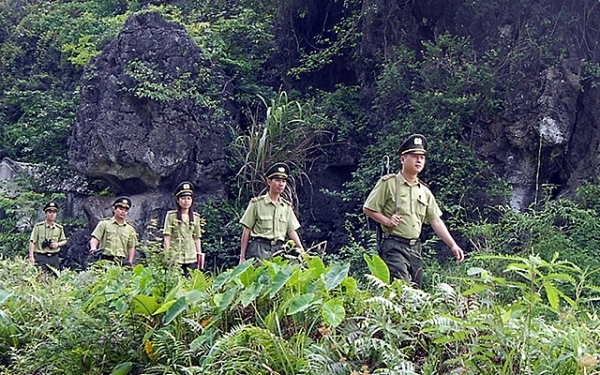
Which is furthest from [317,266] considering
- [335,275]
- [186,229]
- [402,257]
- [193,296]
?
[186,229]

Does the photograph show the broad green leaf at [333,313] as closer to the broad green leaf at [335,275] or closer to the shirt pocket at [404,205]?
the broad green leaf at [335,275]

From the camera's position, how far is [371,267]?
350cm

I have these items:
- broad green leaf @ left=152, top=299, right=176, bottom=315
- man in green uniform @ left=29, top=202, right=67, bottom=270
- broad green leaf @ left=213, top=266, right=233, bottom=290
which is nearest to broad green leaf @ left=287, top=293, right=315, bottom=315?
broad green leaf @ left=213, top=266, right=233, bottom=290

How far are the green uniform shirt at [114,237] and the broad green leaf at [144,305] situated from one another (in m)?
4.74

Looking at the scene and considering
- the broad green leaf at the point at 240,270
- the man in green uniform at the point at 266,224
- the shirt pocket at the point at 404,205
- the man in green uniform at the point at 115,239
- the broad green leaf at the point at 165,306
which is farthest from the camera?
the man in green uniform at the point at 115,239

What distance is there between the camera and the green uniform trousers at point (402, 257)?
5.32m

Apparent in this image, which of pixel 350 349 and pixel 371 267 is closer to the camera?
pixel 350 349

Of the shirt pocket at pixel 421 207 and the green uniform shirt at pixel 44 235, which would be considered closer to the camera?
the shirt pocket at pixel 421 207

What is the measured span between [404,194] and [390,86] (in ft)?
22.6

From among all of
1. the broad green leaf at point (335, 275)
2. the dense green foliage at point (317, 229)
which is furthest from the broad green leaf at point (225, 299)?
the broad green leaf at point (335, 275)

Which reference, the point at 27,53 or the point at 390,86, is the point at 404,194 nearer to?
the point at 390,86

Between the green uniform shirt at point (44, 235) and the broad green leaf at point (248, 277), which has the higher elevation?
the broad green leaf at point (248, 277)

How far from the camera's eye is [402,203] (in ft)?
17.8

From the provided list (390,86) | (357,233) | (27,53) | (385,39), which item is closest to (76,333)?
(357,233)
